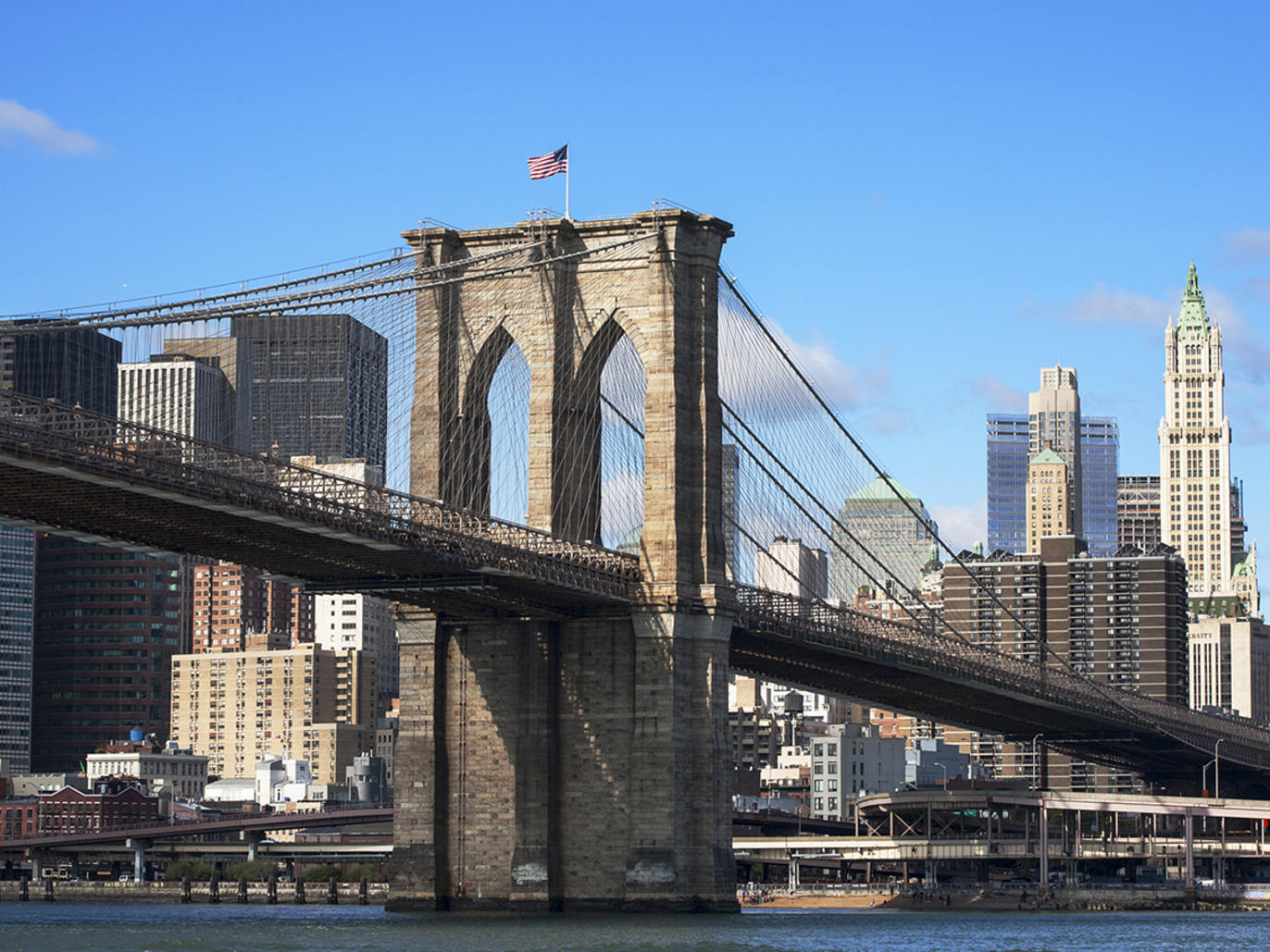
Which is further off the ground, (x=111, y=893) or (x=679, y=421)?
(x=679, y=421)

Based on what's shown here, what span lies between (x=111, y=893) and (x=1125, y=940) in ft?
248

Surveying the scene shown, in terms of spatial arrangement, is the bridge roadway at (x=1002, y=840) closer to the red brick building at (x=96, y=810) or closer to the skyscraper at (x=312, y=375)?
the skyscraper at (x=312, y=375)

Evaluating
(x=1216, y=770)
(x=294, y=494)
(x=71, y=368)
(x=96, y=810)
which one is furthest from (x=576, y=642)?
(x=96, y=810)

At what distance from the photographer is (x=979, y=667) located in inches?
4225

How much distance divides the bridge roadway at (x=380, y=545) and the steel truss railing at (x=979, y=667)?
0.48ft

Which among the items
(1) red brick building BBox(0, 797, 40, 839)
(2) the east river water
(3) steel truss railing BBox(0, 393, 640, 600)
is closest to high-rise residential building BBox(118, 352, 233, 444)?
(3) steel truss railing BBox(0, 393, 640, 600)

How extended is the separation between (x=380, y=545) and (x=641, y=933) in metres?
13.3

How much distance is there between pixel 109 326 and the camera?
66.5m

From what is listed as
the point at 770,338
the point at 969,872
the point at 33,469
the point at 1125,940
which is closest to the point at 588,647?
the point at 770,338

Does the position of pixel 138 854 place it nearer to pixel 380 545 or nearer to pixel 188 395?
pixel 188 395

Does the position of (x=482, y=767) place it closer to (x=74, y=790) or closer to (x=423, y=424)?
(x=423, y=424)

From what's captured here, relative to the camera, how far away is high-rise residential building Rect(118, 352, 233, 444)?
87.2 metres

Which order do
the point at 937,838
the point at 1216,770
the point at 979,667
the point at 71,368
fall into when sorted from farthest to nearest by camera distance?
the point at 71,368
the point at 1216,770
the point at 937,838
the point at 979,667

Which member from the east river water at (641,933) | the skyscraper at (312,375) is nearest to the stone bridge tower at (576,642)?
the east river water at (641,933)
